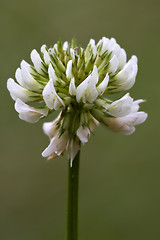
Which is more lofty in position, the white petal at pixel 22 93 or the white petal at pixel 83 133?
the white petal at pixel 22 93

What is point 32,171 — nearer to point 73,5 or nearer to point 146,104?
point 146,104

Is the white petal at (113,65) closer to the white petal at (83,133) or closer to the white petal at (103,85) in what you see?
the white petal at (103,85)

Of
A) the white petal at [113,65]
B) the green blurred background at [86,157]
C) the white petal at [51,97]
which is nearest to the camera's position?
the white petal at [51,97]

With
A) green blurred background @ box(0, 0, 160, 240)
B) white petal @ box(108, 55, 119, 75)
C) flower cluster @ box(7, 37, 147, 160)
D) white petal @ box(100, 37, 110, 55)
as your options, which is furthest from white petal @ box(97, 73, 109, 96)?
green blurred background @ box(0, 0, 160, 240)

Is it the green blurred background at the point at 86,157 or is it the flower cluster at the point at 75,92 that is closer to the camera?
the flower cluster at the point at 75,92

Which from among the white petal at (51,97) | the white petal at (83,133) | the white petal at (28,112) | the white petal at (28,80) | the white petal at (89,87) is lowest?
the white petal at (83,133)

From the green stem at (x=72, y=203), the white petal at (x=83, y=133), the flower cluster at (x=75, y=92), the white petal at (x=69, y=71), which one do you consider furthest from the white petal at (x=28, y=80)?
the green stem at (x=72, y=203)

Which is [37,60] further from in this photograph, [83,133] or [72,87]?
[83,133]

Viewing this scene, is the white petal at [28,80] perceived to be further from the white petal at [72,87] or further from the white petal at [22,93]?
the white petal at [72,87]

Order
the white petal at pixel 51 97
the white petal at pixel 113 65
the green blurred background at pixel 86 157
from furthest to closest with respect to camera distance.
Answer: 1. the green blurred background at pixel 86 157
2. the white petal at pixel 113 65
3. the white petal at pixel 51 97
